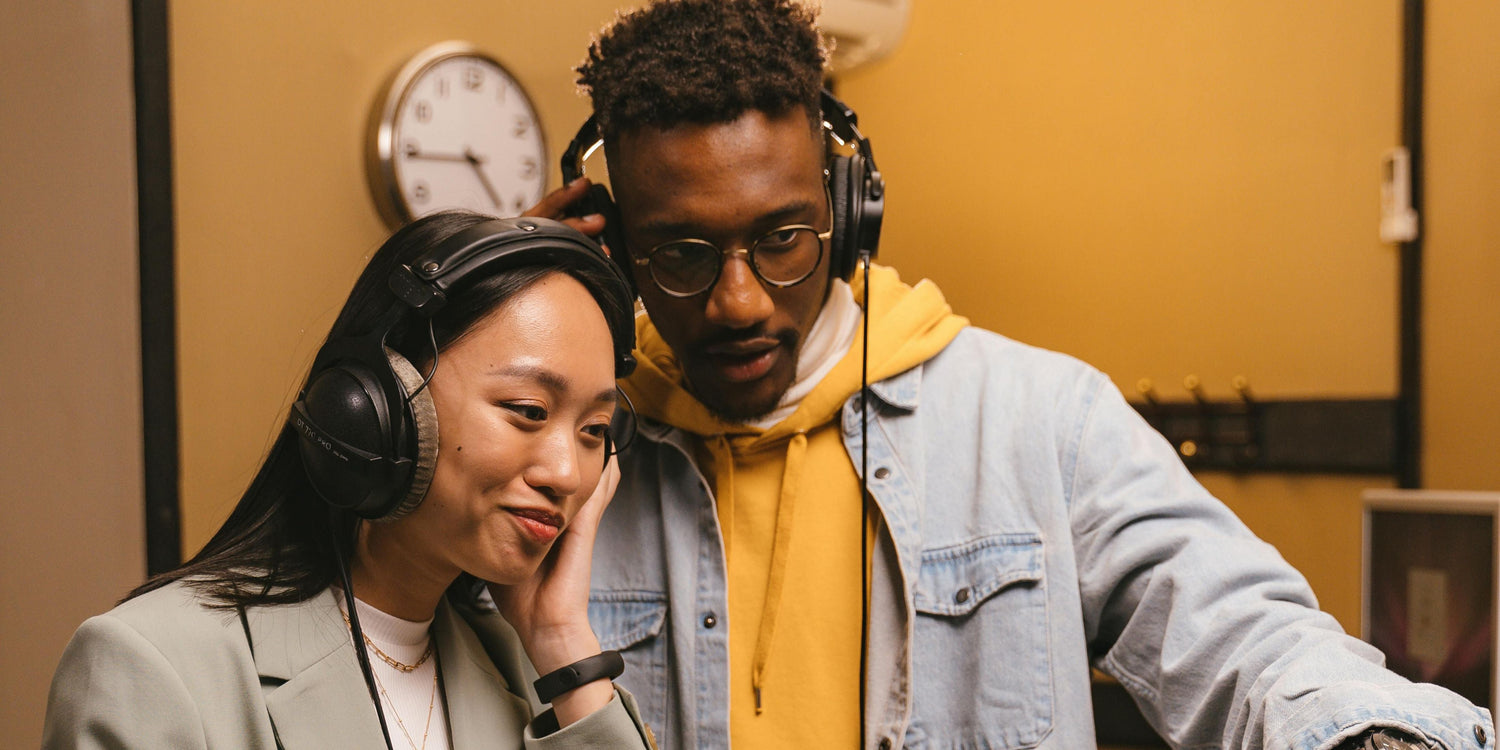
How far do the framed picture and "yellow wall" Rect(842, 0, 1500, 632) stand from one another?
744mm

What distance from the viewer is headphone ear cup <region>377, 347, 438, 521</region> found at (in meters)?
1.03

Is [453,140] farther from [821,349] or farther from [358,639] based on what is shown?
[358,639]

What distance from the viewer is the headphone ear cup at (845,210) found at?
1467 millimetres

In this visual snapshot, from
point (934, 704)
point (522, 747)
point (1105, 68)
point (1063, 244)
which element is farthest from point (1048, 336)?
point (522, 747)

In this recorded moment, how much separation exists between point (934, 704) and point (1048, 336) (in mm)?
2090

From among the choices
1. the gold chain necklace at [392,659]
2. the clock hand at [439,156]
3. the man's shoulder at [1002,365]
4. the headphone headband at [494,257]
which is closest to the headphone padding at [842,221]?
the man's shoulder at [1002,365]

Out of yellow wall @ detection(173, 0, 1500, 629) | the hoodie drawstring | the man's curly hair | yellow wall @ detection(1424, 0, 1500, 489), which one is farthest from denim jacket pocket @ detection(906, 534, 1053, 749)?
yellow wall @ detection(1424, 0, 1500, 489)

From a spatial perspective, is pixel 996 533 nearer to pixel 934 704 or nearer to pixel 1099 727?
pixel 934 704

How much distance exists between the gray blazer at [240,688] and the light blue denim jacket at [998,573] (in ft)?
1.13

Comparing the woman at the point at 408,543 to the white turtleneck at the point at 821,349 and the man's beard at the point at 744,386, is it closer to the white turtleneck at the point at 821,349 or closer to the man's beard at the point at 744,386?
the man's beard at the point at 744,386

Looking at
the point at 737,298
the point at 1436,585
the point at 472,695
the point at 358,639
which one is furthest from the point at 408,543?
the point at 1436,585

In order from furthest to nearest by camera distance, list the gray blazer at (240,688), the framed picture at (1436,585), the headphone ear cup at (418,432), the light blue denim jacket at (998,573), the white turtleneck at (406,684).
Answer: the framed picture at (1436,585)
the light blue denim jacket at (998,573)
the white turtleneck at (406,684)
the headphone ear cup at (418,432)
the gray blazer at (240,688)

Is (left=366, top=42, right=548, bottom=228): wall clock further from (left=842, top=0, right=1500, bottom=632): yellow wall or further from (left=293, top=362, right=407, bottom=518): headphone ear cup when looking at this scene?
(left=842, top=0, right=1500, bottom=632): yellow wall

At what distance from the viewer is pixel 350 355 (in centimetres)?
106
